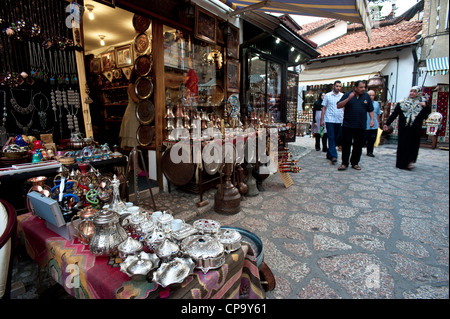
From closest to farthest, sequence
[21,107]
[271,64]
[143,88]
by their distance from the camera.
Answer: [21,107], [143,88], [271,64]

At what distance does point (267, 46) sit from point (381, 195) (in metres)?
5.26

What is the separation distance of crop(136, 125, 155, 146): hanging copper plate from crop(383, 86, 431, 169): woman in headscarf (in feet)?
18.6

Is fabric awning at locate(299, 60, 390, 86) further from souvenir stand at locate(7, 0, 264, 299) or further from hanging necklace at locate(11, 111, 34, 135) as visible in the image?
hanging necklace at locate(11, 111, 34, 135)

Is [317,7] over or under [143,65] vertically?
over

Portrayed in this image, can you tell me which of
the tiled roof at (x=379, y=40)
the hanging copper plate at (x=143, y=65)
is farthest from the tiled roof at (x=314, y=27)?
the hanging copper plate at (x=143, y=65)

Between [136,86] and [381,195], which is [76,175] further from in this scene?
[381,195]

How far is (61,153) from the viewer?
2998 millimetres

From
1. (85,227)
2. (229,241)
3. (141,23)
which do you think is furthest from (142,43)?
(229,241)

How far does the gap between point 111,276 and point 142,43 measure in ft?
14.3

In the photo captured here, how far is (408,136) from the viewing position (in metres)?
5.71

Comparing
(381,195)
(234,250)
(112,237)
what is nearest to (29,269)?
(112,237)

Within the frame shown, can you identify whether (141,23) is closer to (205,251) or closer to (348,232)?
(205,251)

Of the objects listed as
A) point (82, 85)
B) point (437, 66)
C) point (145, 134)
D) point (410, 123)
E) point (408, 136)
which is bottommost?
point (408, 136)

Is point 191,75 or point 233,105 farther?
point 233,105
